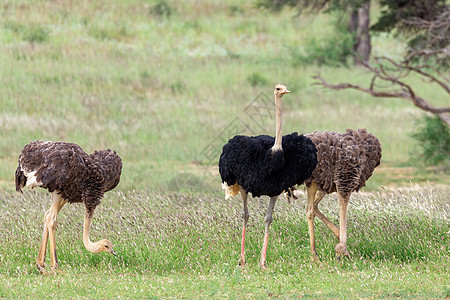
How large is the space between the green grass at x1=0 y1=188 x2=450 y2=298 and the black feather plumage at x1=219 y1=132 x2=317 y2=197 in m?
1.14

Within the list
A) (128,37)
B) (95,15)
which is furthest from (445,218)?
(95,15)

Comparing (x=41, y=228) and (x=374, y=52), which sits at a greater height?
(x=41, y=228)

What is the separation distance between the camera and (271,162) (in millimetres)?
Answer: 9906

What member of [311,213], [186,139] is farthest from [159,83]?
[311,213]

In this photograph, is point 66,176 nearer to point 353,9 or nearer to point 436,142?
point 436,142

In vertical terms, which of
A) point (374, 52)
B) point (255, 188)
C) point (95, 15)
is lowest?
point (374, 52)

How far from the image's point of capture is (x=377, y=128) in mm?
28312

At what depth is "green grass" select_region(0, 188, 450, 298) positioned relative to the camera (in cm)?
927

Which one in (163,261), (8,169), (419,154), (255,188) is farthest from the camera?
(419,154)

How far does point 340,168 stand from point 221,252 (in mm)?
2025

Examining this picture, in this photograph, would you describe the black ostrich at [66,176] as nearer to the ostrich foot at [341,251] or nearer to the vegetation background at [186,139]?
the vegetation background at [186,139]

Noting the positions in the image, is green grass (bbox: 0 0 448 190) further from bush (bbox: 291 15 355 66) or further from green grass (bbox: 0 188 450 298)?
green grass (bbox: 0 188 450 298)

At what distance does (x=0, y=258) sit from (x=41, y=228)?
53.6 inches

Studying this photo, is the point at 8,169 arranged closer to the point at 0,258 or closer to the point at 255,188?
the point at 0,258
